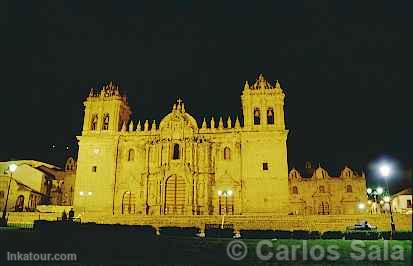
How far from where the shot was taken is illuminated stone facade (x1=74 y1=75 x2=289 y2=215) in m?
46.8

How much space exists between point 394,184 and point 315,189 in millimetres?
16627

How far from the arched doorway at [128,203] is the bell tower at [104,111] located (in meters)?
9.66

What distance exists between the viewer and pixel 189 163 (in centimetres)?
4875

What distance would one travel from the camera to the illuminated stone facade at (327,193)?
62.9 m

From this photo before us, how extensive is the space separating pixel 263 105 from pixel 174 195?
17.3 metres

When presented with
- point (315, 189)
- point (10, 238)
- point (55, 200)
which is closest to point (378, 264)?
point (10, 238)

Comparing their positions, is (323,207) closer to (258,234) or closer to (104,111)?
(104,111)

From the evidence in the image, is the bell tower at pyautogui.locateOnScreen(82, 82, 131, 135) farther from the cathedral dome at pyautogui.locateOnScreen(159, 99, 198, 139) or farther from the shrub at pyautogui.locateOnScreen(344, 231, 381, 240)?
the shrub at pyautogui.locateOnScreen(344, 231, 381, 240)

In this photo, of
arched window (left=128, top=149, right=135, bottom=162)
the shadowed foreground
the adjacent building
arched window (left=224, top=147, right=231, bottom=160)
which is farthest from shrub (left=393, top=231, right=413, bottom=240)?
the adjacent building

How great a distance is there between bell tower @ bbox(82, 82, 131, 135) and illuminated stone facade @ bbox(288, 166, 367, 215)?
111 ft

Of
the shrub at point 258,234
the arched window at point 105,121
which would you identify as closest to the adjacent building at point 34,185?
the arched window at point 105,121

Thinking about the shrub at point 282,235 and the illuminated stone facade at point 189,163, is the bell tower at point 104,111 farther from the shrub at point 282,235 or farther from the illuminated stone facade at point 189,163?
the shrub at point 282,235

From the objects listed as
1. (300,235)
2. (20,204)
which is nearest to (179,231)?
(300,235)

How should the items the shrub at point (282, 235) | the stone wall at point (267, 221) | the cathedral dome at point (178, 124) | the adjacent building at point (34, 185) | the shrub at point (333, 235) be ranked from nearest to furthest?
the shrub at point (282, 235), the shrub at point (333, 235), the stone wall at point (267, 221), the cathedral dome at point (178, 124), the adjacent building at point (34, 185)
